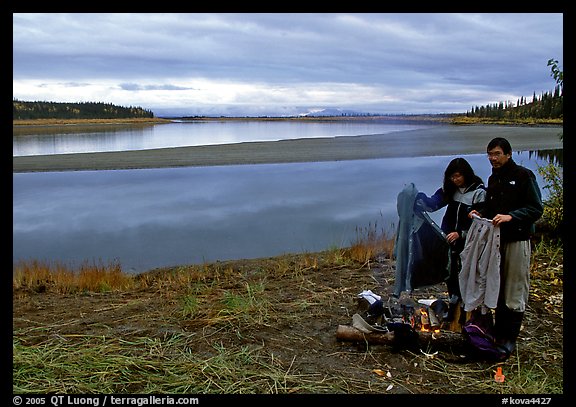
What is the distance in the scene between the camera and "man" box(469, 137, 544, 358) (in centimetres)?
414

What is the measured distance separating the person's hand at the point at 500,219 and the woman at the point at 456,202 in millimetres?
391

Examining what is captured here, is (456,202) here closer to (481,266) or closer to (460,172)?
(460,172)

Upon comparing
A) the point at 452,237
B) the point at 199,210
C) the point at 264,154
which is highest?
the point at 264,154

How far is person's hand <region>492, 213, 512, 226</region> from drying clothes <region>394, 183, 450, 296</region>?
80cm

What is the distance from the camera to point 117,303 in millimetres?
6574

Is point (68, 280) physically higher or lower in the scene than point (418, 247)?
lower

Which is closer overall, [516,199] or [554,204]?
[516,199]

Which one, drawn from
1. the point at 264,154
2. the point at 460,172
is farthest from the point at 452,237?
the point at 264,154

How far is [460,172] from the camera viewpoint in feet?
15.3

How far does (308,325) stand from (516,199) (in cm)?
252

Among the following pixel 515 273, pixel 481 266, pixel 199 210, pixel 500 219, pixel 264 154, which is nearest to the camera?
pixel 500 219
